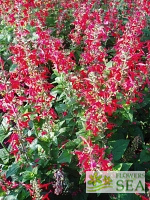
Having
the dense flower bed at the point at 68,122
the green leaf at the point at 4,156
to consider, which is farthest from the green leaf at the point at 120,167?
the green leaf at the point at 4,156

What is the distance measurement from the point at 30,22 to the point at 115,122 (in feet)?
9.94

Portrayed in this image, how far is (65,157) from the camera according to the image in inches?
140

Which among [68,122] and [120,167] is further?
[68,122]

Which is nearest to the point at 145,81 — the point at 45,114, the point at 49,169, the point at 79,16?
the point at 45,114

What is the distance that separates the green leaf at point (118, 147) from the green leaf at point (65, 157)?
0.59 metres

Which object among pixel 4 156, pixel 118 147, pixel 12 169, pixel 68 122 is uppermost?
pixel 68 122

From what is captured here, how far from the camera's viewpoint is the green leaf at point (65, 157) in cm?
352

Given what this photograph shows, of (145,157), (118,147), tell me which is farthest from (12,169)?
(145,157)

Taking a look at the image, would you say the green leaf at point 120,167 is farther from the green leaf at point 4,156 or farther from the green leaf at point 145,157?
the green leaf at point 4,156

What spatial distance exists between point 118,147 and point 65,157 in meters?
0.73

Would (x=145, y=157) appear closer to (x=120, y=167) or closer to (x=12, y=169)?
(x=120, y=167)

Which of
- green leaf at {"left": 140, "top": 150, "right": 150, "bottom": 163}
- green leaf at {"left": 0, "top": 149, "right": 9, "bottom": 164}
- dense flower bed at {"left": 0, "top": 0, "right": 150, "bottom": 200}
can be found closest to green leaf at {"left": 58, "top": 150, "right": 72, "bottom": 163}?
dense flower bed at {"left": 0, "top": 0, "right": 150, "bottom": 200}

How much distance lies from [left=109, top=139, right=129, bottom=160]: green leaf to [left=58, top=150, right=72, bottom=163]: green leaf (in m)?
0.59

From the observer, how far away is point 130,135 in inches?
185
